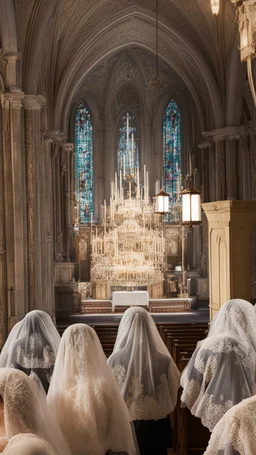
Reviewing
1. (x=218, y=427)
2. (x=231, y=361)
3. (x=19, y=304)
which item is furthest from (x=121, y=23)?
(x=218, y=427)

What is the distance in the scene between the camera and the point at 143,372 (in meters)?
6.49

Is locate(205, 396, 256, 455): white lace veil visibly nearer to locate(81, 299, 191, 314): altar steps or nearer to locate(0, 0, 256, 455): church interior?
locate(0, 0, 256, 455): church interior

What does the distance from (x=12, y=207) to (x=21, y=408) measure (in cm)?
1311

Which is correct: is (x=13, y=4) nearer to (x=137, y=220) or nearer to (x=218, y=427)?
(x=137, y=220)

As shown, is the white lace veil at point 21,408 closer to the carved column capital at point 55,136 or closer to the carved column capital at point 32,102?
the carved column capital at point 32,102

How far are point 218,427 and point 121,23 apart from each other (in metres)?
24.6

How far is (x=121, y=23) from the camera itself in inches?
1042

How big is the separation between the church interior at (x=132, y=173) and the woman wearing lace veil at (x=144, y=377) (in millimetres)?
35

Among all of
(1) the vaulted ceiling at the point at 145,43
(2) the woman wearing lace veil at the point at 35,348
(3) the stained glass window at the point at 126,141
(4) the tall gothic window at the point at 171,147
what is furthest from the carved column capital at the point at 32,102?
(4) the tall gothic window at the point at 171,147

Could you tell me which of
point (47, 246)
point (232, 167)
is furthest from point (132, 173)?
point (47, 246)

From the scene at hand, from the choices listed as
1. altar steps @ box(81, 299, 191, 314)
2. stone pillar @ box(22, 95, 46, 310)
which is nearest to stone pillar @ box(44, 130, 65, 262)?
altar steps @ box(81, 299, 191, 314)

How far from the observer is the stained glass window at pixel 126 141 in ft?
102

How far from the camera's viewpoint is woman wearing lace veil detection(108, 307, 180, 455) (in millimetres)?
6473

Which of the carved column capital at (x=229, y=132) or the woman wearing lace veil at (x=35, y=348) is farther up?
the carved column capital at (x=229, y=132)
